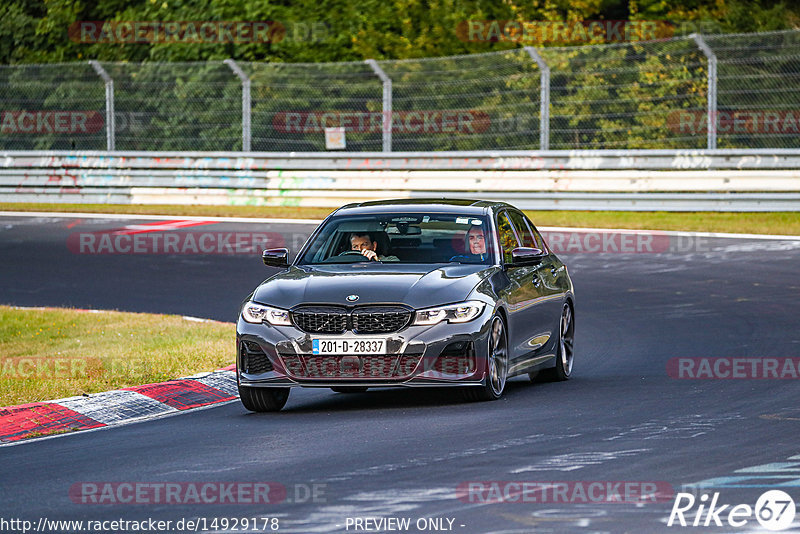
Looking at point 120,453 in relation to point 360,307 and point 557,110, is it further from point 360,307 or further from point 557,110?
point 557,110

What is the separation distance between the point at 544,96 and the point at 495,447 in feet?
60.2

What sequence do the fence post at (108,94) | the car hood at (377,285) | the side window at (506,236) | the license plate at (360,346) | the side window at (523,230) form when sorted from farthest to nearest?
the fence post at (108,94) → the side window at (523,230) → the side window at (506,236) → the car hood at (377,285) → the license plate at (360,346)

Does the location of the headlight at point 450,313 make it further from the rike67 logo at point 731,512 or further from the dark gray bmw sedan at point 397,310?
the rike67 logo at point 731,512

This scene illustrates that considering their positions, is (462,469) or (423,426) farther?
(423,426)

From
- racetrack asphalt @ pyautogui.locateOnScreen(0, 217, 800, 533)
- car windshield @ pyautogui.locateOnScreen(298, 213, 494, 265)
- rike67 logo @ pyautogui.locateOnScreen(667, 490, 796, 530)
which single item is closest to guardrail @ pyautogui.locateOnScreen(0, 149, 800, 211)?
racetrack asphalt @ pyautogui.locateOnScreen(0, 217, 800, 533)

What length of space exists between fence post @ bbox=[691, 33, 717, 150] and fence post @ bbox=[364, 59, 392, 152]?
19.2ft

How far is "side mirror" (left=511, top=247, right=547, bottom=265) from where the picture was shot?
11.3 metres

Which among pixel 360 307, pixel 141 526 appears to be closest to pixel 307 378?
pixel 360 307

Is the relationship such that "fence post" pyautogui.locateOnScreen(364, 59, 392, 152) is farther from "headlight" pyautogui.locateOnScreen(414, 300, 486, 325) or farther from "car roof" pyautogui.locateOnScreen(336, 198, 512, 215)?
"headlight" pyautogui.locateOnScreen(414, 300, 486, 325)

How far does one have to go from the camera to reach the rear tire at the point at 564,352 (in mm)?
12352

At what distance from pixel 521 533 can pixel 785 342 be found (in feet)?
25.3

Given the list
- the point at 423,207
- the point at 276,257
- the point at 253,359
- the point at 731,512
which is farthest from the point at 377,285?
the point at 731,512

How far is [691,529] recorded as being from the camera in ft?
21.3

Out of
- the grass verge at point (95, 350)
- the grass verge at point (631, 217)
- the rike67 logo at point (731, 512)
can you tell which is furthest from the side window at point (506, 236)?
the grass verge at point (631, 217)
